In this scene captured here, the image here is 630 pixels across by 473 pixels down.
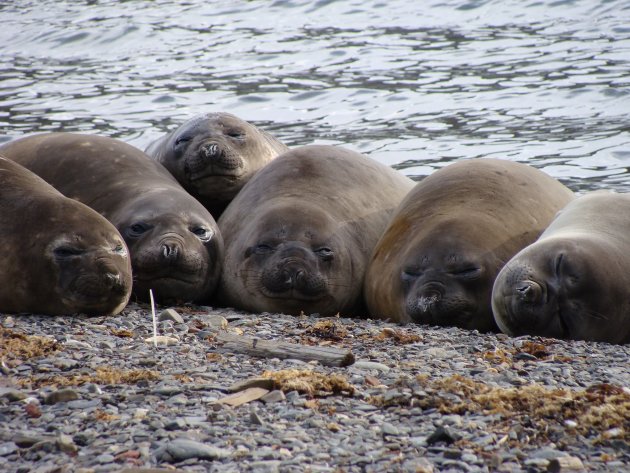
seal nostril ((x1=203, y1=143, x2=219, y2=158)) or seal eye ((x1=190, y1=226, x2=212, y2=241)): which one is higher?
seal nostril ((x1=203, y1=143, x2=219, y2=158))

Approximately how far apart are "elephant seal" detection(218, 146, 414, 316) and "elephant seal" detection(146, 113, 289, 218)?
0.48 meters

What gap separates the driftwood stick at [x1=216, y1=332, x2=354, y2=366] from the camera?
4.49 m

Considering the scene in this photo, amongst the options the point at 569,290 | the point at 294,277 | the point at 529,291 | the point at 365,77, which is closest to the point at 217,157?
the point at 294,277

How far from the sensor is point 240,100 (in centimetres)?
1642

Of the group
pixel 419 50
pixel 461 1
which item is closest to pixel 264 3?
pixel 461 1

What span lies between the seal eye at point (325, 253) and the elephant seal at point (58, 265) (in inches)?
50.8

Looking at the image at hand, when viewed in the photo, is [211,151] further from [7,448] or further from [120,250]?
[7,448]

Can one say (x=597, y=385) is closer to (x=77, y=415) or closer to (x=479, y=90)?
(x=77, y=415)

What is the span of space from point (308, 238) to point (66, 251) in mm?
1581

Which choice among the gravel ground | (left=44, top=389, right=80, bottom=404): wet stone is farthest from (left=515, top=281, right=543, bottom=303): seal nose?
(left=44, top=389, right=80, bottom=404): wet stone

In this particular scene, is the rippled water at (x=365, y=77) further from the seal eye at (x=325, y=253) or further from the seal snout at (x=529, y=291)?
the seal snout at (x=529, y=291)

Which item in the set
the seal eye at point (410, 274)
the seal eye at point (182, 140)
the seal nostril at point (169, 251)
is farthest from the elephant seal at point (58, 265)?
the seal eye at point (182, 140)

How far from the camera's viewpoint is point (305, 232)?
676cm

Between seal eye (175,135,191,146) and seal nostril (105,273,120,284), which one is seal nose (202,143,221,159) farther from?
seal nostril (105,273,120,284)
